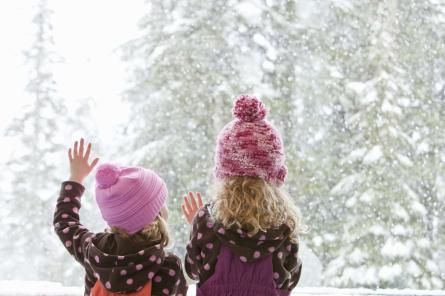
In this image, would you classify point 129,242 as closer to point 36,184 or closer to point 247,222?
point 247,222

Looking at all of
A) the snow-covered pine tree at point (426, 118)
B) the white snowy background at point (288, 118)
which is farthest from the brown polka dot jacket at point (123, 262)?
the snow-covered pine tree at point (426, 118)

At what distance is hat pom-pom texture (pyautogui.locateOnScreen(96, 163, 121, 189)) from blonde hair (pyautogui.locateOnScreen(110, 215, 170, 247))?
133mm

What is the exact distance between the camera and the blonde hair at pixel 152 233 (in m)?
1.77

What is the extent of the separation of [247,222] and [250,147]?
22 centimetres

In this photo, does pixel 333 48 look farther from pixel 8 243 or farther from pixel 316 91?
pixel 8 243

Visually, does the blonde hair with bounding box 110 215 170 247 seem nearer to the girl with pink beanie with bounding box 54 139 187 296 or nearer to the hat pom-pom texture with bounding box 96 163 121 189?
the girl with pink beanie with bounding box 54 139 187 296

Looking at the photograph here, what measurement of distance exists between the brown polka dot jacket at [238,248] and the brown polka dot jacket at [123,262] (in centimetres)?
7

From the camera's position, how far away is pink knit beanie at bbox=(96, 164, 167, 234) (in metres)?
1.73

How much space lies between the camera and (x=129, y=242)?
5.74ft

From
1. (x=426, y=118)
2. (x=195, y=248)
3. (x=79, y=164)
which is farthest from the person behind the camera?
(x=426, y=118)

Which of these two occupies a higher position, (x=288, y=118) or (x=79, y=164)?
(x=79, y=164)

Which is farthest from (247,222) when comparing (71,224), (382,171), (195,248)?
(382,171)

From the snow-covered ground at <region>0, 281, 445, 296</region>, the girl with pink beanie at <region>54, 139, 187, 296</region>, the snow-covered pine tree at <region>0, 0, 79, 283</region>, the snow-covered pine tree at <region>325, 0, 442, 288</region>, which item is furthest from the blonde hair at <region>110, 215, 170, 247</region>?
the snow-covered pine tree at <region>0, 0, 79, 283</region>

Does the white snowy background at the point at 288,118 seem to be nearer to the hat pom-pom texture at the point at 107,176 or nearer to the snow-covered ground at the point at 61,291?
the snow-covered ground at the point at 61,291
